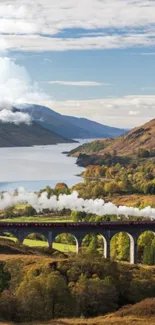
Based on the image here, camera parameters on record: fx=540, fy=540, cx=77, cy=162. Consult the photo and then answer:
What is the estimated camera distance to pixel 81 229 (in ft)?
302

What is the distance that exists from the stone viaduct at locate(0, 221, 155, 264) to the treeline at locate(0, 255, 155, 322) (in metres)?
19.5

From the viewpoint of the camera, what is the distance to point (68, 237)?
109 m

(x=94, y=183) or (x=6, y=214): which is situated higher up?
(x=94, y=183)

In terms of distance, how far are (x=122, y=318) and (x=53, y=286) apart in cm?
806

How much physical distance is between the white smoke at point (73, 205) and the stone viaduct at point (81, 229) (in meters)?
19.1

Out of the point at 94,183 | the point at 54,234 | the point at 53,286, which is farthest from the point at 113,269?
the point at 94,183

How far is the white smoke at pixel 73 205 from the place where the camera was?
116062 mm

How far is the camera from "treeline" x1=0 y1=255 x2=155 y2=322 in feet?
177

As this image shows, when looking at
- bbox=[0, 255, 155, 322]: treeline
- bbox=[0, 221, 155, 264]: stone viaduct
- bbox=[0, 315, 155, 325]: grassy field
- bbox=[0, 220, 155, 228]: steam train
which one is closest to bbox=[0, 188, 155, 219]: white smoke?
bbox=[0, 221, 155, 264]: stone viaduct

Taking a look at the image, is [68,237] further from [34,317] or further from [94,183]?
[94,183]

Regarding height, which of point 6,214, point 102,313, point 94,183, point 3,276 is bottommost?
point 102,313

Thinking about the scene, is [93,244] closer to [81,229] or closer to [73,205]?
[81,229]

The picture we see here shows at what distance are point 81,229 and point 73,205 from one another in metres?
40.2

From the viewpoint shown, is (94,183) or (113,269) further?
(94,183)
